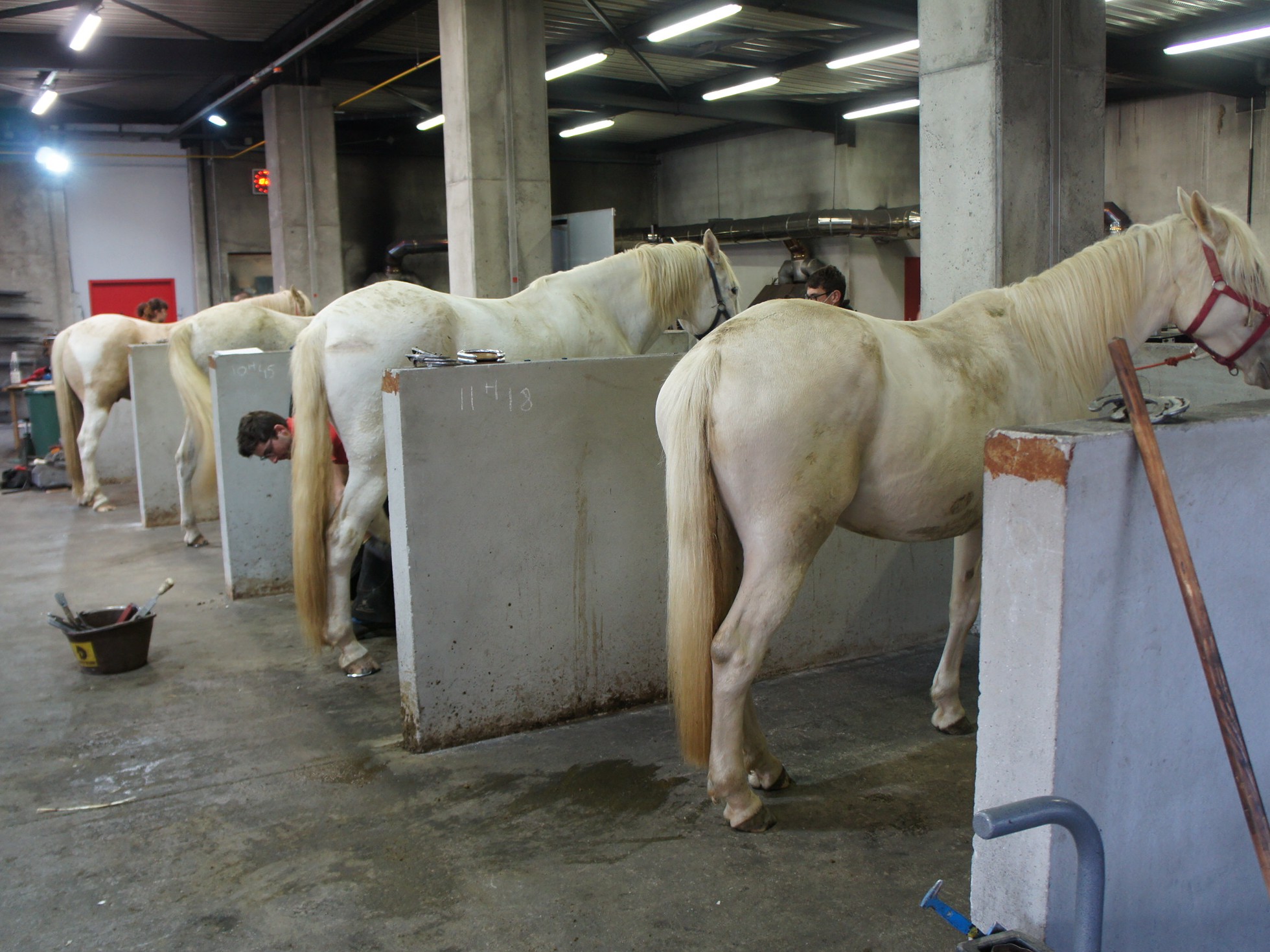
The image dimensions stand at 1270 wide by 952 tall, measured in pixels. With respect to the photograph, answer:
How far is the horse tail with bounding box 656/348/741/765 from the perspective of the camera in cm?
278

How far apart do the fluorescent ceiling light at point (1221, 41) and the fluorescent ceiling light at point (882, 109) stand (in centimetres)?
305

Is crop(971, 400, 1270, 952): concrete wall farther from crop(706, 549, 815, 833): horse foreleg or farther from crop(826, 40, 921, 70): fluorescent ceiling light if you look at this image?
crop(826, 40, 921, 70): fluorescent ceiling light

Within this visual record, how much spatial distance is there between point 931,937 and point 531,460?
2102 mm

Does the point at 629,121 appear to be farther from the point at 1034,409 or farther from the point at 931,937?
the point at 931,937

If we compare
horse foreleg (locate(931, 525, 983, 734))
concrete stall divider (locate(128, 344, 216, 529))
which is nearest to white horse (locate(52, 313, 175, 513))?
concrete stall divider (locate(128, 344, 216, 529))

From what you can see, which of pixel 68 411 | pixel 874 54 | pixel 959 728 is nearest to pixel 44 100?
pixel 68 411

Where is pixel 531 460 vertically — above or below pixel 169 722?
above

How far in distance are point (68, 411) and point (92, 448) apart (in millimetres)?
490

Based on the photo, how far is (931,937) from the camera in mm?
2377

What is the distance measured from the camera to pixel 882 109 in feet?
45.4

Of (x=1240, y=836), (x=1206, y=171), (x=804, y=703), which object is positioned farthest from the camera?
(x=1206, y=171)

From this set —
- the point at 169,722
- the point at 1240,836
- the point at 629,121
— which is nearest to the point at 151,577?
the point at 169,722

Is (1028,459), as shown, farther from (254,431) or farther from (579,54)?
(579,54)

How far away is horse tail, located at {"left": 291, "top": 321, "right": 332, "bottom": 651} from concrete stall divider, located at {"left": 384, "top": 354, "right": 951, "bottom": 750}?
92cm
